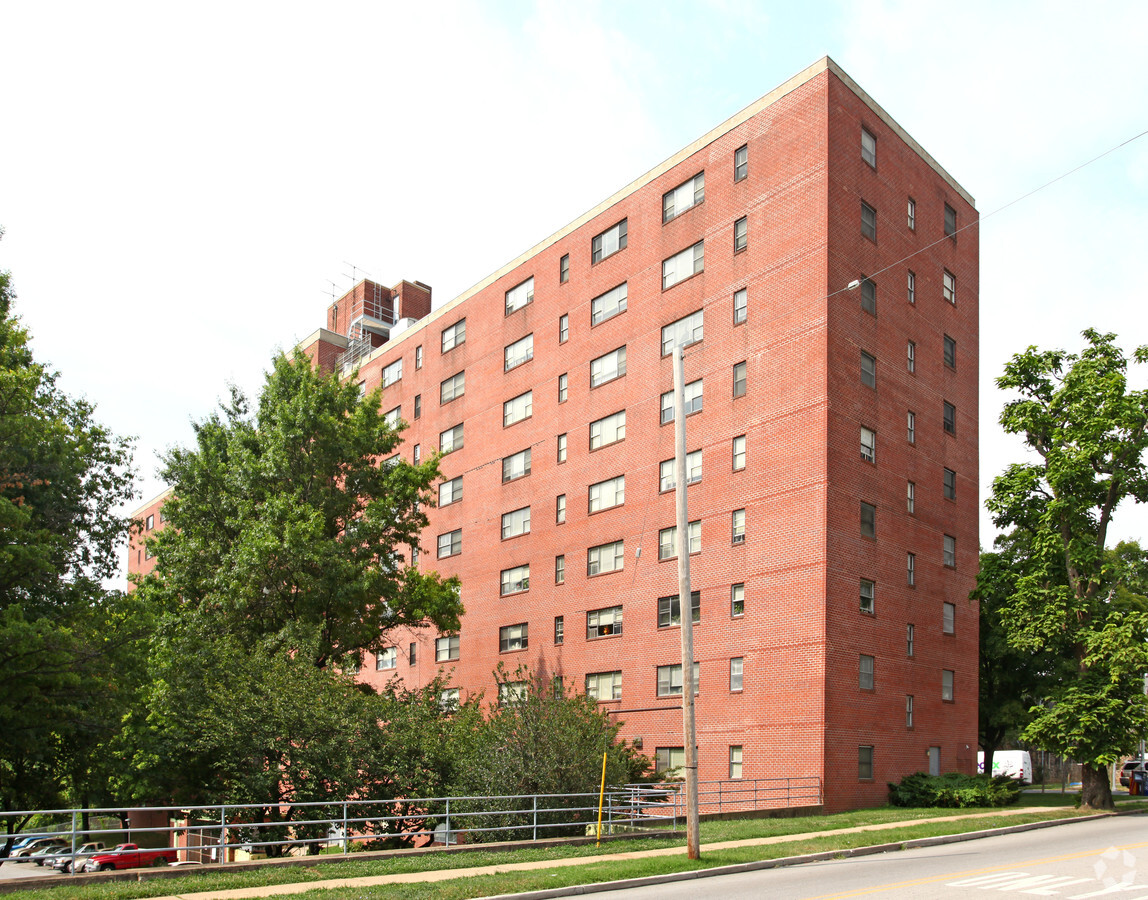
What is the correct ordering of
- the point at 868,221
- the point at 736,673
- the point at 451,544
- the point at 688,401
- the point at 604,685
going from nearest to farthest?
the point at 736,673 < the point at 868,221 < the point at 688,401 < the point at 604,685 < the point at 451,544

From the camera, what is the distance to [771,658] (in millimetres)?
33750

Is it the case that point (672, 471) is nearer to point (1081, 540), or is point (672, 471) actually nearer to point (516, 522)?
point (516, 522)

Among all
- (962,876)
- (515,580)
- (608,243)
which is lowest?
(962,876)

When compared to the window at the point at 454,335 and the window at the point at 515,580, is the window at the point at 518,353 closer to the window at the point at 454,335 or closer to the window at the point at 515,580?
the window at the point at 454,335

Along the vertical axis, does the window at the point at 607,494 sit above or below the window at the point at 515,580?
above

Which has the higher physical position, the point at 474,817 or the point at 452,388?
the point at 452,388

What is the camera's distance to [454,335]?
56.0 metres

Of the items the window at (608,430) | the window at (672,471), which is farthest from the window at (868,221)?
the window at (608,430)

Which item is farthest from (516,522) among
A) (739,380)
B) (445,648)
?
(739,380)

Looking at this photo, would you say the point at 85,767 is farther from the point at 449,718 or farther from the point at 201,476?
the point at 449,718

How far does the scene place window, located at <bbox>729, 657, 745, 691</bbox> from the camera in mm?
34844

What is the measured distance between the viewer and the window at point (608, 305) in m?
43.8

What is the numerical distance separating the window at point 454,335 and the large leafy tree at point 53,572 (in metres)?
22.7

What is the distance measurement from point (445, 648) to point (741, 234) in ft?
90.3
